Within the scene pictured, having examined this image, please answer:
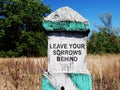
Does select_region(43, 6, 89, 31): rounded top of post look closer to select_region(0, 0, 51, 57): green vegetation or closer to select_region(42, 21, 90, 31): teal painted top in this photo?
select_region(42, 21, 90, 31): teal painted top

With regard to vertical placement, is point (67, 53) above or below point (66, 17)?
below

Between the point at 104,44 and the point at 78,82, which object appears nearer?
the point at 78,82

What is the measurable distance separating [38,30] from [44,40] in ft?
6.62

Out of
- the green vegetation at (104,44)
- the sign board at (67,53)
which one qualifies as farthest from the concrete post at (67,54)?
the green vegetation at (104,44)

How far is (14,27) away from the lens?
3778 cm

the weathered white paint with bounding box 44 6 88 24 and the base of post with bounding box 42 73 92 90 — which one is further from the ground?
the weathered white paint with bounding box 44 6 88 24

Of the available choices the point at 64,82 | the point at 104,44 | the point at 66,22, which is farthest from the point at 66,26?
the point at 104,44

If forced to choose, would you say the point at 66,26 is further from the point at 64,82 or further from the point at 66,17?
the point at 64,82

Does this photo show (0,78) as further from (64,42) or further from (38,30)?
(38,30)

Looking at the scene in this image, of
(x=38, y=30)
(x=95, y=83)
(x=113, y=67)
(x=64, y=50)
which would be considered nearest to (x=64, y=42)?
(x=64, y=50)

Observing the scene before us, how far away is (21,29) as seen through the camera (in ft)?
127

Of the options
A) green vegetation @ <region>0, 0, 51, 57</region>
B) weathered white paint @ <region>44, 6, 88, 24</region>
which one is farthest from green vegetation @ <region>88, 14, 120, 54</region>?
weathered white paint @ <region>44, 6, 88, 24</region>

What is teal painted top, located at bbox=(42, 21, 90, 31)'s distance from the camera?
7.25ft

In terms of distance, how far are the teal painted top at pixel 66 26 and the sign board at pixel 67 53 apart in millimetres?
37
